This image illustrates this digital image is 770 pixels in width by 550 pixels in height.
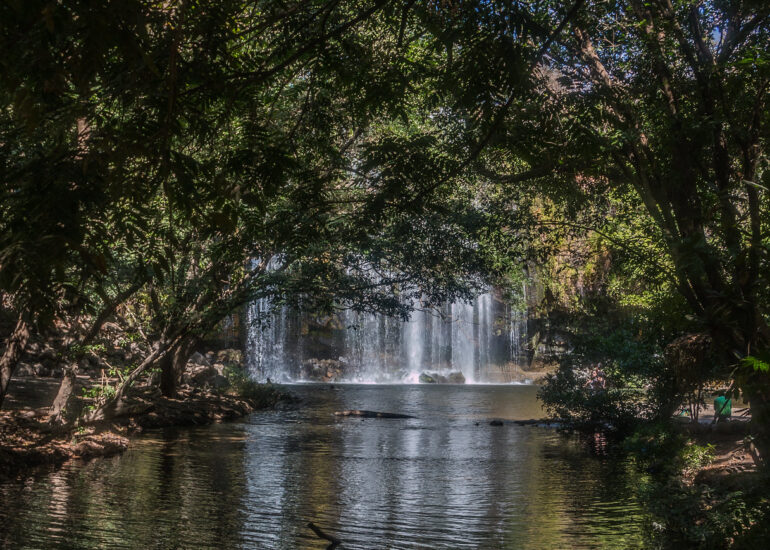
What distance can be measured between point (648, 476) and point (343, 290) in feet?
24.5

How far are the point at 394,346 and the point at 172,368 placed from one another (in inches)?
1013

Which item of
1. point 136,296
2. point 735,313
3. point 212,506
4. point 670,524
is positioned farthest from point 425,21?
point 136,296

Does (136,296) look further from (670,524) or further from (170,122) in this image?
(170,122)

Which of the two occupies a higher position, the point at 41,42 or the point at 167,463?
the point at 41,42

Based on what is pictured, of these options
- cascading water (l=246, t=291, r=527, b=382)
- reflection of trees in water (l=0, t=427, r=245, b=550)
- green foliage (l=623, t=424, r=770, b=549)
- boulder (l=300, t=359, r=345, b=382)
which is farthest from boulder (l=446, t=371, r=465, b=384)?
green foliage (l=623, t=424, r=770, b=549)

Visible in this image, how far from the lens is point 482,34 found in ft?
15.5

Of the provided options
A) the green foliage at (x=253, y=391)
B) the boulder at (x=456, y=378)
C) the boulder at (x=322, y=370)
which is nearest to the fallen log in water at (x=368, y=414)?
the green foliage at (x=253, y=391)

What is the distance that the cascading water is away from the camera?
41.6 m

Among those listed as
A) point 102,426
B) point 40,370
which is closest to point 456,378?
point 40,370

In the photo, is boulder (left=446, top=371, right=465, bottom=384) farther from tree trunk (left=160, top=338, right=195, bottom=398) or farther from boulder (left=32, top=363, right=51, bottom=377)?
tree trunk (left=160, top=338, right=195, bottom=398)

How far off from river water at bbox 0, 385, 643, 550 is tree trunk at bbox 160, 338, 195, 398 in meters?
2.45

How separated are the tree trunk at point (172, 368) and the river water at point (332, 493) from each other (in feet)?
8.05

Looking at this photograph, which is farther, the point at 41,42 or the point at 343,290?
the point at 343,290

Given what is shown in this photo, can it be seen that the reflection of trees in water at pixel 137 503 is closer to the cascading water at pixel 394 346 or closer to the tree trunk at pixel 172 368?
the tree trunk at pixel 172 368
